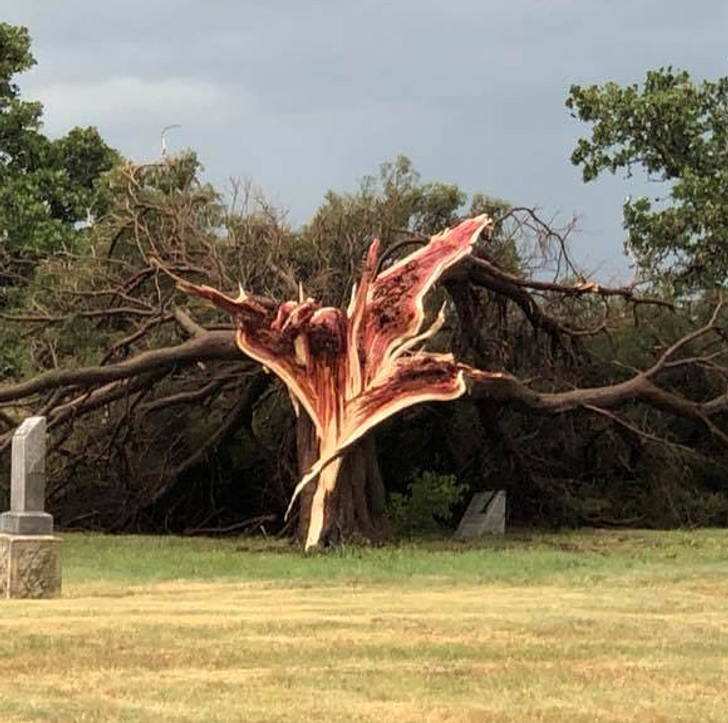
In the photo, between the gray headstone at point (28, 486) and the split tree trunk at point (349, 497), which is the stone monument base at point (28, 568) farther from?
the split tree trunk at point (349, 497)

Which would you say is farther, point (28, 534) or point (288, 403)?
point (288, 403)

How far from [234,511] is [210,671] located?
51.6ft

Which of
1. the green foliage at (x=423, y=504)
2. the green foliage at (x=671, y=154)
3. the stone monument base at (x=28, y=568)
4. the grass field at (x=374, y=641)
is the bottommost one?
the grass field at (x=374, y=641)

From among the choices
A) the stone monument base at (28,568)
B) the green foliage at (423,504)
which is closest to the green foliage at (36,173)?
the green foliage at (423,504)

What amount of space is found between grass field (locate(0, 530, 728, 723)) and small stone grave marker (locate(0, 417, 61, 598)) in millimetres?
574

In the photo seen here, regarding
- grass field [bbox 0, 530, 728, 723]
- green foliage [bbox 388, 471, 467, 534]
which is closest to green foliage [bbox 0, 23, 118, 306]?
green foliage [bbox 388, 471, 467, 534]

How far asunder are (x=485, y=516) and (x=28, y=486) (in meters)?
9.64

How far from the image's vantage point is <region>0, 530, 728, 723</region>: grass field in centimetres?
826

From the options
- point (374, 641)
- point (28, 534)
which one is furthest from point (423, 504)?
point (374, 641)

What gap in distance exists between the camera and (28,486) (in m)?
14.6

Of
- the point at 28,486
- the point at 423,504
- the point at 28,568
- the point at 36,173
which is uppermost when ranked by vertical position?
the point at 36,173

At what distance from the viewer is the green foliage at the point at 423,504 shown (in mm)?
22427

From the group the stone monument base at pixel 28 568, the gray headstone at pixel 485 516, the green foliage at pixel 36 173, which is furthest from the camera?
the green foliage at pixel 36 173

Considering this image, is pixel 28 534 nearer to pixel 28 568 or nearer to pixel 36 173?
pixel 28 568
